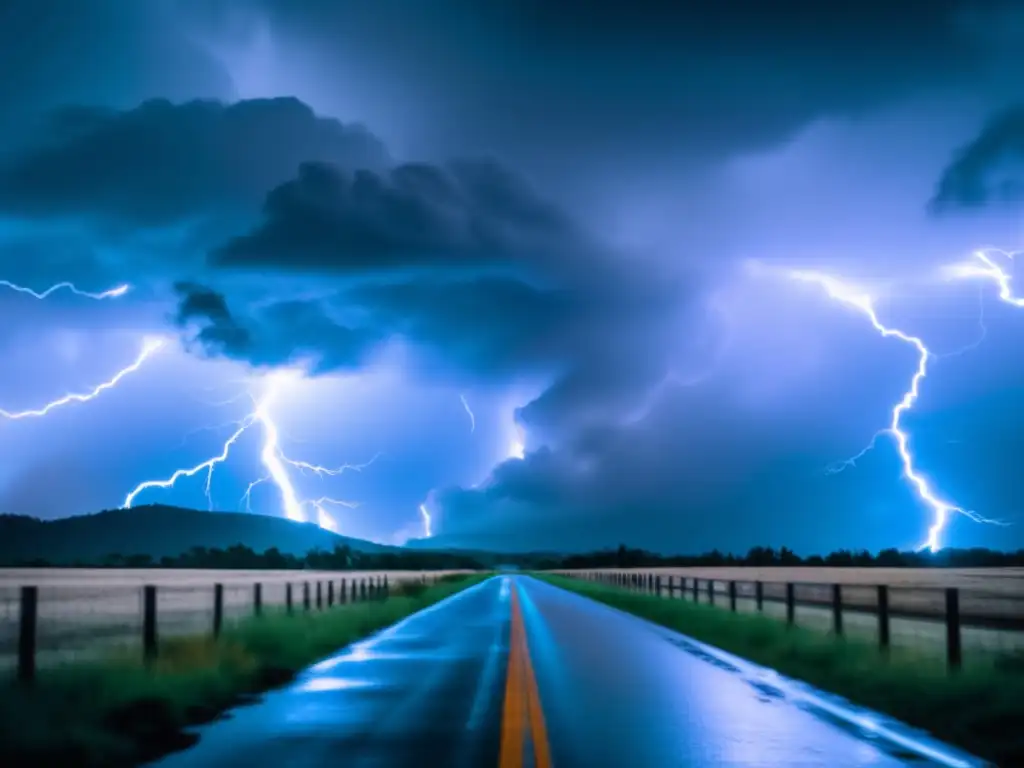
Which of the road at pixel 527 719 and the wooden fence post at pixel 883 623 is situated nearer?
the road at pixel 527 719

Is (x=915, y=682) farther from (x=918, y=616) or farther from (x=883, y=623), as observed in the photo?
(x=918, y=616)

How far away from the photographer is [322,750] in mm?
10406

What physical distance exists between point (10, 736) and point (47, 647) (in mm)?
14440

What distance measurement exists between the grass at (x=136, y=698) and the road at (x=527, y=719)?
1.44 ft

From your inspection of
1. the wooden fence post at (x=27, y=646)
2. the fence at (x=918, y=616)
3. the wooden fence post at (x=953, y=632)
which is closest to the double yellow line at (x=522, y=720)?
the fence at (x=918, y=616)

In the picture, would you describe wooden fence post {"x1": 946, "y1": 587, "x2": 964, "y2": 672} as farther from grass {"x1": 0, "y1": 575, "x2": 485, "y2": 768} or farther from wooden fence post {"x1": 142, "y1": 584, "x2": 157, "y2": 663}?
wooden fence post {"x1": 142, "y1": 584, "x2": 157, "y2": 663}

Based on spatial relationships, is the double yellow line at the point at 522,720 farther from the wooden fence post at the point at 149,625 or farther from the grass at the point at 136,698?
the wooden fence post at the point at 149,625

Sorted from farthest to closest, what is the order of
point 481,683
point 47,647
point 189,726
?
point 47,647 → point 481,683 → point 189,726

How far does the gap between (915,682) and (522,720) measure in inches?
207

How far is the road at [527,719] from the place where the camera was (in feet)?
32.8

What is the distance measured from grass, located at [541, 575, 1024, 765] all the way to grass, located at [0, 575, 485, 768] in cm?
748

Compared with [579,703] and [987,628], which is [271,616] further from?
[987,628]

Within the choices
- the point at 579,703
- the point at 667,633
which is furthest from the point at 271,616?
the point at 579,703

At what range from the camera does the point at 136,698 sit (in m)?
12.6
